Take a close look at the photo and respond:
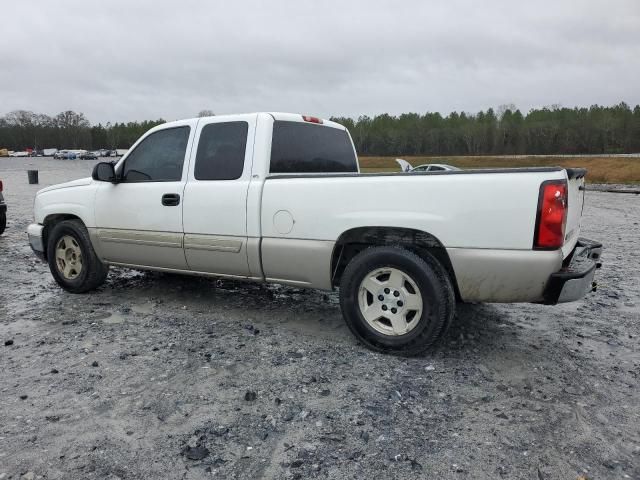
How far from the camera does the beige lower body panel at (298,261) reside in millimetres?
4230

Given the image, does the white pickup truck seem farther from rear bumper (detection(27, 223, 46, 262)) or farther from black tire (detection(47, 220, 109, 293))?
rear bumper (detection(27, 223, 46, 262))

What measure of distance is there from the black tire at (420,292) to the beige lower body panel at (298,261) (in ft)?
0.73

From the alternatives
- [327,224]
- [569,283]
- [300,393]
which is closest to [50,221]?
[327,224]

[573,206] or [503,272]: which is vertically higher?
[573,206]

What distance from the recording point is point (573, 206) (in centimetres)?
393

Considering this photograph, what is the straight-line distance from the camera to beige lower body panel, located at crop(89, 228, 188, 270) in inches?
197

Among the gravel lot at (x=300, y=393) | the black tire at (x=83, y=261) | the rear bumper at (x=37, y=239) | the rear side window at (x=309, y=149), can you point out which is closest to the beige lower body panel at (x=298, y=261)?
the gravel lot at (x=300, y=393)

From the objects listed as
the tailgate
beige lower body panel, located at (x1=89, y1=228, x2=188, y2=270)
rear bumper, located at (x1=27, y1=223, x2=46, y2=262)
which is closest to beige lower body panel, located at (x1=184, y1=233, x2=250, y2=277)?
beige lower body panel, located at (x1=89, y1=228, x2=188, y2=270)

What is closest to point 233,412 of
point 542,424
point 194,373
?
point 194,373

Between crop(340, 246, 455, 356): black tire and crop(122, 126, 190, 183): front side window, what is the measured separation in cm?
213

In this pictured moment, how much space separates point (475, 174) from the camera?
3.59 metres

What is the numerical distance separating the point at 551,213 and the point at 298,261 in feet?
6.66

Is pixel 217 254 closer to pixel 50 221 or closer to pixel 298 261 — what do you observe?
pixel 298 261

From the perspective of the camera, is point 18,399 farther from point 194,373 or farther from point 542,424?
point 542,424
